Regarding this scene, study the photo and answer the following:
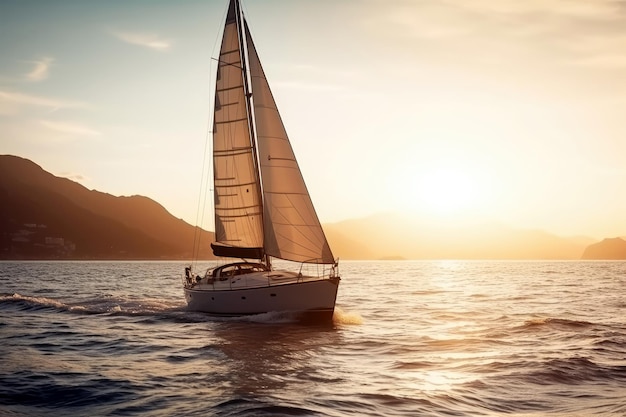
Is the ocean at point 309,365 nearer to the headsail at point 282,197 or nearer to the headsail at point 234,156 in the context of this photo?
the headsail at point 282,197

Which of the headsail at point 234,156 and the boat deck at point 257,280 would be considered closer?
the boat deck at point 257,280

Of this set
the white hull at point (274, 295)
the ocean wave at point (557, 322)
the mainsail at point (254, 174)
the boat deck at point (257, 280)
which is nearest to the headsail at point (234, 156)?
the mainsail at point (254, 174)

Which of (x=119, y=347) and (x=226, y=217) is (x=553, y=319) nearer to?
(x=226, y=217)

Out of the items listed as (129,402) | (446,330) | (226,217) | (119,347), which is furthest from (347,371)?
(226,217)

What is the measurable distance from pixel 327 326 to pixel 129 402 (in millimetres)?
17705

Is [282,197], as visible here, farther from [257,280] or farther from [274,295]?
[274,295]

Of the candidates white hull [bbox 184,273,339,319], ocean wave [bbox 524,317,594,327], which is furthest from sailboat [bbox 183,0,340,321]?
ocean wave [bbox 524,317,594,327]

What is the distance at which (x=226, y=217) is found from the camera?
38.6 m

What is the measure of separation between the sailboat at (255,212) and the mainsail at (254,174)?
56 mm

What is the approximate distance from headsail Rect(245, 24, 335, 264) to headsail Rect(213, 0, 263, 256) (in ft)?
8.18

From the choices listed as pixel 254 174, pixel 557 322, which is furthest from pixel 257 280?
pixel 557 322

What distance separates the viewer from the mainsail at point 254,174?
110 feet

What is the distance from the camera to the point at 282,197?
1334 inches

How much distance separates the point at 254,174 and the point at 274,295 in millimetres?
8294
